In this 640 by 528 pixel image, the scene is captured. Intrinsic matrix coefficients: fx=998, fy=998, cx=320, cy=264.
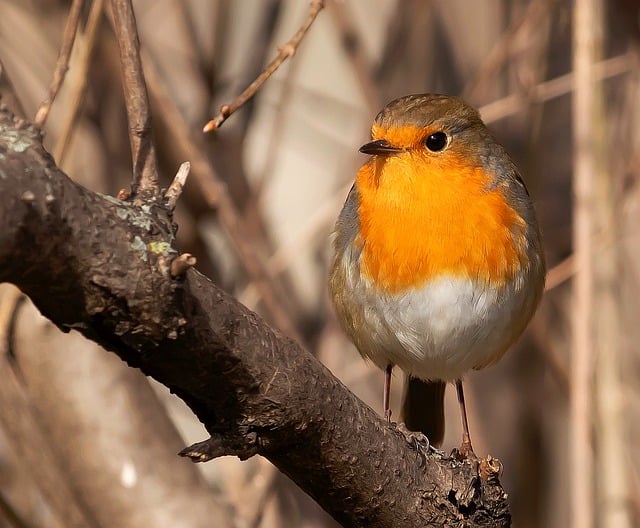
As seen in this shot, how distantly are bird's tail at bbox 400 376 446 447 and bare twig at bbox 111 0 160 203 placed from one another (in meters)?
1.45

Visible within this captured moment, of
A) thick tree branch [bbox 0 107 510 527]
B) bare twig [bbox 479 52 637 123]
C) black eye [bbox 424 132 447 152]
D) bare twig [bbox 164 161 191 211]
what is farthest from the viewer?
bare twig [bbox 479 52 637 123]

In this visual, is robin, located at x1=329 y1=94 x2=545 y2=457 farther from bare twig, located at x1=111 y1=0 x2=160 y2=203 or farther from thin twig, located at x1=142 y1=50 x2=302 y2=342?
bare twig, located at x1=111 y1=0 x2=160 y2=203

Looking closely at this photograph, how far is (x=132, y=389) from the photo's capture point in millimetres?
2287

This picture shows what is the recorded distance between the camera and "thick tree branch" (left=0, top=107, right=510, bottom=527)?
0.99m

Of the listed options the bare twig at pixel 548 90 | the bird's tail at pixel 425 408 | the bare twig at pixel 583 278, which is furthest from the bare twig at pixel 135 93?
the bare twig at pixel 548 90

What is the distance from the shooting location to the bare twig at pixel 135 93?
134 centimetres

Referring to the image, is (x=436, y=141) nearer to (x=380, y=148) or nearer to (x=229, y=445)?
(x=380, y=148)

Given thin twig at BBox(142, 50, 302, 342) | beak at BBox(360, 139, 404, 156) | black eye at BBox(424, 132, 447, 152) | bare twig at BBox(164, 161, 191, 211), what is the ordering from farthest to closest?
1. thin twig at BBox(142, 50, 302, 342)
2. black eye at BBox(424, 132, 447, 152)
3. beak at BBox(360, 139, 404, 156)
4. bare twig at BBox(164, 161, 191, 211)

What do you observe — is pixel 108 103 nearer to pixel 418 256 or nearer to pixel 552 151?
pixel 418 256

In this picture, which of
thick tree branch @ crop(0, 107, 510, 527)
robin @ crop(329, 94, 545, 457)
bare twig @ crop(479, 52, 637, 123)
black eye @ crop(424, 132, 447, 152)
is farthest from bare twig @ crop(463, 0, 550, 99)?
A: thick tree branch @ crop(0, 107, 510, 527)

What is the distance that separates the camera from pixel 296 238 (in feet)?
9.99

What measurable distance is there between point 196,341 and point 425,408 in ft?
5.28

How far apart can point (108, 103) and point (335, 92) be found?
199cm

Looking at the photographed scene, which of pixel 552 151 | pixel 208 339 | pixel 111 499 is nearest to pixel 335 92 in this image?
pixel 552 151
